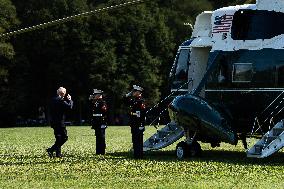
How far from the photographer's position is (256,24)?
59.6 feet

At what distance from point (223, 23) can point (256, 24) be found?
1.12 meters

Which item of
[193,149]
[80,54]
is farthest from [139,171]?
[80,54]

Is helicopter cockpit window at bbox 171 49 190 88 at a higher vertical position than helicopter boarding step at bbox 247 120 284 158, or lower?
higher

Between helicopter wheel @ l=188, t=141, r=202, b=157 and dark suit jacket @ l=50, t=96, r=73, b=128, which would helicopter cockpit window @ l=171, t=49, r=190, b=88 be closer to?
helicopter wheel @ l=188, t=141, r=202, b=157

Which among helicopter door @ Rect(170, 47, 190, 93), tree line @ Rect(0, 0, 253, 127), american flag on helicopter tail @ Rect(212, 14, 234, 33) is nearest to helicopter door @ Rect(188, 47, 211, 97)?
helicopter door @ Rect(170, 47, 190, 93)

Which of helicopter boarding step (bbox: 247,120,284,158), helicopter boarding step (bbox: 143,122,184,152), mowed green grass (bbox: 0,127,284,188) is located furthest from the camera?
helicopter boarding step (bbox: 143,122,184,152)

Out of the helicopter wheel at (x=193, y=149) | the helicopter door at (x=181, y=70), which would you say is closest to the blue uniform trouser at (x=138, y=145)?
the helicopter wheel at (x=193, y=149)

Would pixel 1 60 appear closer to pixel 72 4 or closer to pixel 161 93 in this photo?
pixel 72 4

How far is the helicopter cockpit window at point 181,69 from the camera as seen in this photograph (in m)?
21.1

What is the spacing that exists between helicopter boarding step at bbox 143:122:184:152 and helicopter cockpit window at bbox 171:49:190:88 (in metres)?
1.45

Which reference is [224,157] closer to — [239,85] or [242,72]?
[239,85]

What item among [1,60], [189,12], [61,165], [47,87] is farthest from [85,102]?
[61,165]

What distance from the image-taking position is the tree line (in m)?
62.8

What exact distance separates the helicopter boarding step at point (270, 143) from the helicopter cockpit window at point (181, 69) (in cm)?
483
